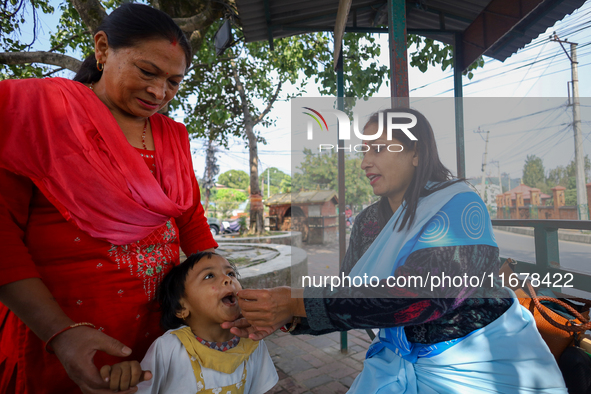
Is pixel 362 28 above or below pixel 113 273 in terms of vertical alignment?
above

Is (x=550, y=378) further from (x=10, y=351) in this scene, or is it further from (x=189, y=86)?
(x=189, y=86)

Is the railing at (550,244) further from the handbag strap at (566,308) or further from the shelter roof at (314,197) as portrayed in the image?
the shelter roof at (314,197)

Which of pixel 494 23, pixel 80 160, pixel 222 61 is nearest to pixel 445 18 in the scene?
pixel 494 23

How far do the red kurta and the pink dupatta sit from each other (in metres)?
0.04

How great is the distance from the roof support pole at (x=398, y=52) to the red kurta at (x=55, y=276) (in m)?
1.18

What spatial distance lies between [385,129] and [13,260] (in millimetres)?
1226

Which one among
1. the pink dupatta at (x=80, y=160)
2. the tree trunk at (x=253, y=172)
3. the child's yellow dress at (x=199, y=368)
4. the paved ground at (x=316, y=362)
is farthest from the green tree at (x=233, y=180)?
the pink dupatta at (x=80, y=160)

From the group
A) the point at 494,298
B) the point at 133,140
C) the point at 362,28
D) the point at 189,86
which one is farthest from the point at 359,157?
the point at 189,86

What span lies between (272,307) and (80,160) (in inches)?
31.8

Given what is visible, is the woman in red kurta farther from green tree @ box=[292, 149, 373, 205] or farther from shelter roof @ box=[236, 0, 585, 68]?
shelter roof @ box=[236, 0, 585, 68]

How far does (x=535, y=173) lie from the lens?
1.12 meters

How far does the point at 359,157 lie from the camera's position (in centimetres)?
122

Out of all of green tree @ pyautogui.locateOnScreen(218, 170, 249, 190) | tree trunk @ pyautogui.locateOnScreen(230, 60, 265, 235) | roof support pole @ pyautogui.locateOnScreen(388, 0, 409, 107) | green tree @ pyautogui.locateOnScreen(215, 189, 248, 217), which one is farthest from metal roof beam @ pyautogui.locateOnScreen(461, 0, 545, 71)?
green tree @ pyautogui.locateOnScreen(218, 170, 249, 190)

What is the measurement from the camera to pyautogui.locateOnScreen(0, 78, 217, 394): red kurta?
1024 millimetres
